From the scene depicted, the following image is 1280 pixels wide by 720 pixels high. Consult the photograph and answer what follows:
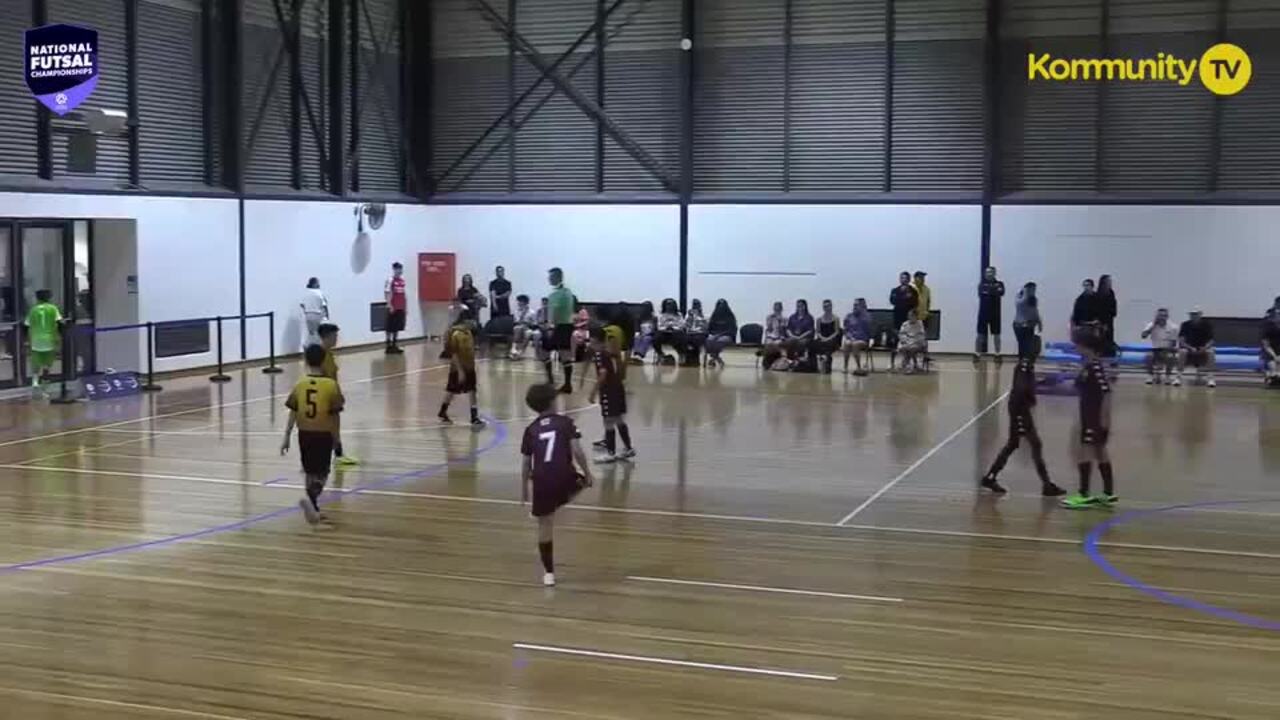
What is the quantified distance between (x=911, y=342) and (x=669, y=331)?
478 cm

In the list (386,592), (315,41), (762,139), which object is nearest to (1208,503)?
(386,592)

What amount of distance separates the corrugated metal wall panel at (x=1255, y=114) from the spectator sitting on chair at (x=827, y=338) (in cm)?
883

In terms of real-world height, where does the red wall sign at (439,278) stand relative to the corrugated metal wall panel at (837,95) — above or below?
below

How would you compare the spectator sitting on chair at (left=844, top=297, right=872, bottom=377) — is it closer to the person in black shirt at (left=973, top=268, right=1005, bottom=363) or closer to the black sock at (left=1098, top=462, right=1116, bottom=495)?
the person in black shirt at (left=973, top=268, right=1005, bottom=363)

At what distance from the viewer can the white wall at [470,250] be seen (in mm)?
28125

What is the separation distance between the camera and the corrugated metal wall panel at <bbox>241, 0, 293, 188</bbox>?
87.4ft

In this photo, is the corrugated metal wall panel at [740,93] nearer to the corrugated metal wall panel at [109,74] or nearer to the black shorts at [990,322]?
the black shorts at [990,322]

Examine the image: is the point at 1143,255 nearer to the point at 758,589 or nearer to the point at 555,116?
the point at 555,116

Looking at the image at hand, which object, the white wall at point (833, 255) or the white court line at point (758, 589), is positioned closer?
the white court line at point (758, 589)

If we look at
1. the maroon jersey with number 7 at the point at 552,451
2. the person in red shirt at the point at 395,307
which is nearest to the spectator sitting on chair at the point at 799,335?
the person in red shirt at the point at 395,307

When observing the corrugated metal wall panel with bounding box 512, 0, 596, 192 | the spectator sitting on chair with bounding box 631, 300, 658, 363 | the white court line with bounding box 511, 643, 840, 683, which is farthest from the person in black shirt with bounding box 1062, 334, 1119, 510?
the corrugated metal wall panel with bounding box 512, 0, 596, 192

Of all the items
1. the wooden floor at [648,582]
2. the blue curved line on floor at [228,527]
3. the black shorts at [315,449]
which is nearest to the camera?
the wooden floor at [648,582]

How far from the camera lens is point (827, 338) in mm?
25766

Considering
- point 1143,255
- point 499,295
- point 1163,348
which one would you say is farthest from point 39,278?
point 1143,255
